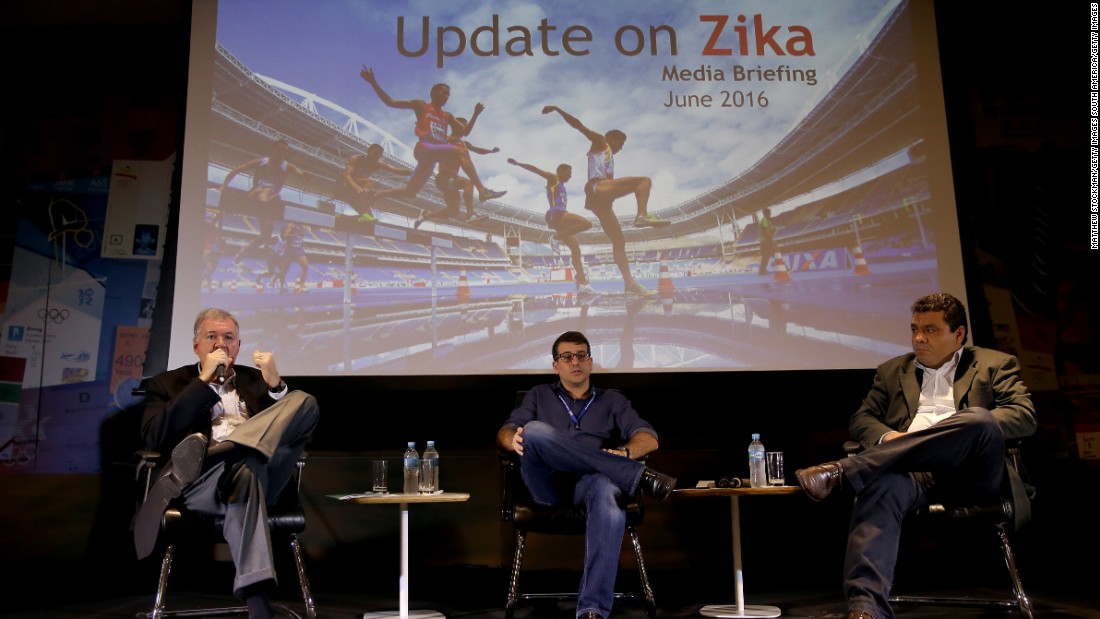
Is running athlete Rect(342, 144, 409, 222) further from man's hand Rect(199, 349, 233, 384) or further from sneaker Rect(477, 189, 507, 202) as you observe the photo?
man's hand Rect(199, 349, 233, 384)

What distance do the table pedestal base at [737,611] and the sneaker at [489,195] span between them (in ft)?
7.14

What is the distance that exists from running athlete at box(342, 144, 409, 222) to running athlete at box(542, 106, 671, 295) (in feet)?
3.38

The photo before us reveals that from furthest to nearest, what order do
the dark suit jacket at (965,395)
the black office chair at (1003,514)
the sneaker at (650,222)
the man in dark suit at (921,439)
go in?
the sneaker at (650,222) → the dark suit jacket at (965,395) → the black office chair at (1003,514) → the man in dark suit at (921,439)

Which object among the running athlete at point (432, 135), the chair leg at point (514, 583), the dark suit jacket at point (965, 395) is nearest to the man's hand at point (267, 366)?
the chair leg at point (514, 583)

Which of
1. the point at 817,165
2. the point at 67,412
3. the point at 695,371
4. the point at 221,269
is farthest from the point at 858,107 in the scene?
the point at 67,412

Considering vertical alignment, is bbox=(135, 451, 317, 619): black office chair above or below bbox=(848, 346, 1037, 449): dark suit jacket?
below

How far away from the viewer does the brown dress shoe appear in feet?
8.93

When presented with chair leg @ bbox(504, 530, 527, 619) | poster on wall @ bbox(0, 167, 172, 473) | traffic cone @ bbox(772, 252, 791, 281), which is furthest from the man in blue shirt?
poster on wall @ bbox(0, 167, 172, 473)

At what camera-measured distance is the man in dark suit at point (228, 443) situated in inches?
110

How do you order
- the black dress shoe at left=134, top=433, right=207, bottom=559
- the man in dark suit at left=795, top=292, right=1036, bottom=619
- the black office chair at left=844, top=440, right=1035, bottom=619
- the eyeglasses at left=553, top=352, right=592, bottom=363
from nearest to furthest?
1. the man in dark suit at left=795, top=292, right=1036, bottom=619
2. the black dress shoe at left=134, top=433, right=207, bottom=559
3. the black office chair at left=844, top=440, right=1035, bottom=619
4. the eyeglasses at left=553, top=352, right=592, bottom=363

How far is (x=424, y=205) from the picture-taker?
4.28 meters

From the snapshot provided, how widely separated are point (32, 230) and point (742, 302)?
3.78 metres

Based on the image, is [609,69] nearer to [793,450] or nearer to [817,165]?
[817,165]

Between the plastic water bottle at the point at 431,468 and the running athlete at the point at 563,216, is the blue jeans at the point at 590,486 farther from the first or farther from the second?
the running athlete at the point at 563,216
